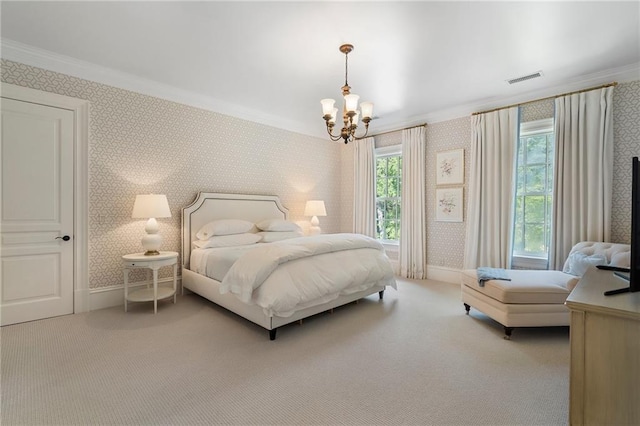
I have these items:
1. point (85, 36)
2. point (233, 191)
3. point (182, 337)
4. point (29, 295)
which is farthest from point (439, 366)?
point (85, 36)

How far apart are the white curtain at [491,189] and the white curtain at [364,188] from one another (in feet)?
5.72

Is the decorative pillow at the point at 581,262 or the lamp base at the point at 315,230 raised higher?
the lamp base at the point at 315,230

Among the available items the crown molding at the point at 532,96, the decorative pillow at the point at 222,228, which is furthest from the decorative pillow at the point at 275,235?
the crown molding at the point at 532,96

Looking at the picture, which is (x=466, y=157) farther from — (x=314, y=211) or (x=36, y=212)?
(x=36, y=212)

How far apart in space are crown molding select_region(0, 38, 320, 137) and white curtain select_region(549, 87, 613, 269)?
4.20 metres

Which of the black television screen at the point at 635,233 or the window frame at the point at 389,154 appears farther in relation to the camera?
the window frame at the point at 389,154

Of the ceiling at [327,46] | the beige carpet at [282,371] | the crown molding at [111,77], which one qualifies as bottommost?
the beige carpet at [282,371]

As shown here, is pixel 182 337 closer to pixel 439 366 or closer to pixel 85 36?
pixel 439 366

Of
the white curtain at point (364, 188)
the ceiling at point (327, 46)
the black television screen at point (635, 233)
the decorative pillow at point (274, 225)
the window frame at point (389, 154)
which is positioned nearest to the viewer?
the black television screen at point (635, 233)

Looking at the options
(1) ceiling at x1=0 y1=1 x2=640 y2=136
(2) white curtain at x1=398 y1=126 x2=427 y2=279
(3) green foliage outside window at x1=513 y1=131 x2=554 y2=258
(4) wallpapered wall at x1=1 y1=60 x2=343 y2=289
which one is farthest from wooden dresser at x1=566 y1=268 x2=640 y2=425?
(4) wallpapered wall at x1=1 y1=60 x2=343 y2=289

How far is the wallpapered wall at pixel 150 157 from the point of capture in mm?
3234

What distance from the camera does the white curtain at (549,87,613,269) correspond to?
322 centimetres

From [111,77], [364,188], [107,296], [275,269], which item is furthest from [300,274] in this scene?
[364,188]

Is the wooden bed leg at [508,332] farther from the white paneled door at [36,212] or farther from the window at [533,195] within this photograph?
the white paneled door at [36,212]
